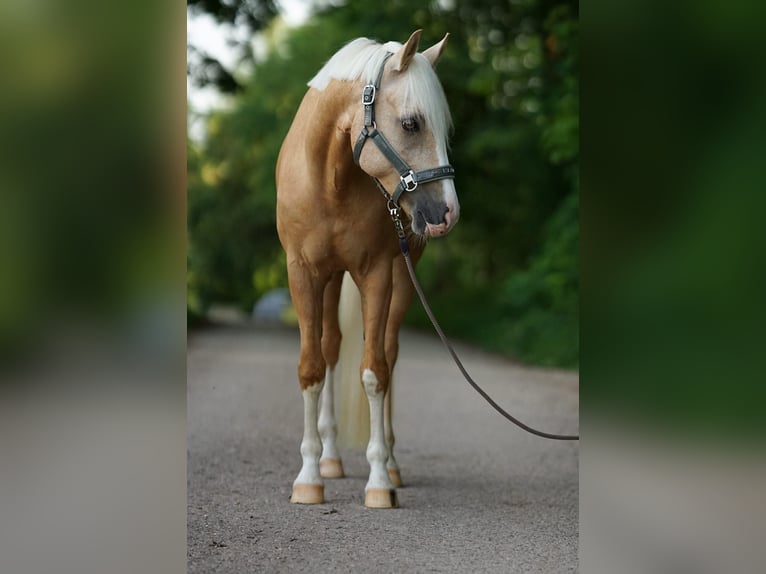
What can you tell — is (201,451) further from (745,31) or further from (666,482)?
(745,31)

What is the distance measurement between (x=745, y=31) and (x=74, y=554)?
2.29 metres

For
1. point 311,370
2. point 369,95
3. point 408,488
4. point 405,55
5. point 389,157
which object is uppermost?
point 405,55

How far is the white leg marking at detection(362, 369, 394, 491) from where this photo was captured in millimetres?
5145

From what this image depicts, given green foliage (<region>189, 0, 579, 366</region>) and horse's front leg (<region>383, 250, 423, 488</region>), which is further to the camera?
green foliage (<region>189, 0, 579, 366</region>)

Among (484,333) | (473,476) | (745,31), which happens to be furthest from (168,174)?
(484,333)

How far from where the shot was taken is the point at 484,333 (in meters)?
17.0

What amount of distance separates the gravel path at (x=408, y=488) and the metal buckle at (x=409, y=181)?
1609mm

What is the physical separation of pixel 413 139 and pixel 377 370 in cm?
131

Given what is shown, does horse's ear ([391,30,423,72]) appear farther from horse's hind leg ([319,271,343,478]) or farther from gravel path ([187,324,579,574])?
gravel path ([187,324,579,574])

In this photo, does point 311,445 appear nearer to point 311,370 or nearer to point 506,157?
point 311,370

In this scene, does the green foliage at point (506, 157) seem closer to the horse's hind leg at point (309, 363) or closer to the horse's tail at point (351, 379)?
the horse's tail at point (351, 379)

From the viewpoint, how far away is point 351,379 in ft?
19.9

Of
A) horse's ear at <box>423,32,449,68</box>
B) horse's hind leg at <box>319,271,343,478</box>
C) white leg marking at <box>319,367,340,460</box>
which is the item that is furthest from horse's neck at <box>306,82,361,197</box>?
white leg marking at <box>319,367,340,460</box>

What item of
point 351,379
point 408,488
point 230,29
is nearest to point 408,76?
point 351,379
